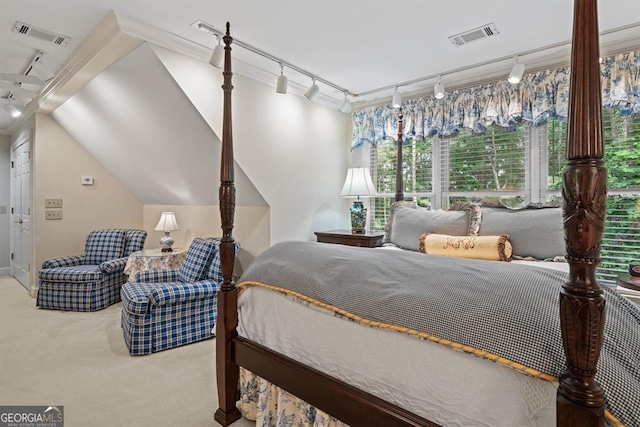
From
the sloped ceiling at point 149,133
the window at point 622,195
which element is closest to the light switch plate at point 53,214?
the sloped ceiling at point 149,133

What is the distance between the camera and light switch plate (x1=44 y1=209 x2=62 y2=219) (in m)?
4.26

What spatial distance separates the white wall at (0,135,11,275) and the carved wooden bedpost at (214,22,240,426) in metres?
5.97

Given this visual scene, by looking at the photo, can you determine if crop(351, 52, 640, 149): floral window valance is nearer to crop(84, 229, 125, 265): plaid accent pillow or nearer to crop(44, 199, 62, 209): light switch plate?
crop(84, 229, 125, 265): plaid accent pillow

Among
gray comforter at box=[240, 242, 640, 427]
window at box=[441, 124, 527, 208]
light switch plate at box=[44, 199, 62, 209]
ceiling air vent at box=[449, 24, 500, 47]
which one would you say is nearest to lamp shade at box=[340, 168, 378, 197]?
window at box=[441, 124, 527, 208]

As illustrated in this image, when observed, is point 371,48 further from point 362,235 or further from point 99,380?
point 99,380

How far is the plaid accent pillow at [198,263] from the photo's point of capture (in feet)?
10.1

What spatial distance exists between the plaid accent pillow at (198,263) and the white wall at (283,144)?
2.29ft

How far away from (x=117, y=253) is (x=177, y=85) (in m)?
2.48

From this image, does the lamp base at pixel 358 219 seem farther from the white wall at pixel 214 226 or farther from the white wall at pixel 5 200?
the white wall at pixel 5 200

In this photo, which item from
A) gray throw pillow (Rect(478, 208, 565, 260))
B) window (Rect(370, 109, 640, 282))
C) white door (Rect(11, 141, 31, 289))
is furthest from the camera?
white door (Rect(11, 141, 31, 289))

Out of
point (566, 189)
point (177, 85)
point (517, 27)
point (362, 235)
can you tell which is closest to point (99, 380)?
point (177, 85)

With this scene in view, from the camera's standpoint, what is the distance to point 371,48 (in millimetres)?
2855

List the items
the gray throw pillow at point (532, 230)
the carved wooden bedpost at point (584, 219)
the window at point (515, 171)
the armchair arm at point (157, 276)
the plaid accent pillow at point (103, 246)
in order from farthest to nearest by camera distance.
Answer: the plaid accent pillow at point (103, 246), the armchair arm at point (157, 276), the window at point (515, 171), the gray throw pillow at point (532, 230), the carved wooden bedpost at point (584, 219)

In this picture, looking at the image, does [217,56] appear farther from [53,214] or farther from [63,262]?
[53,214]
